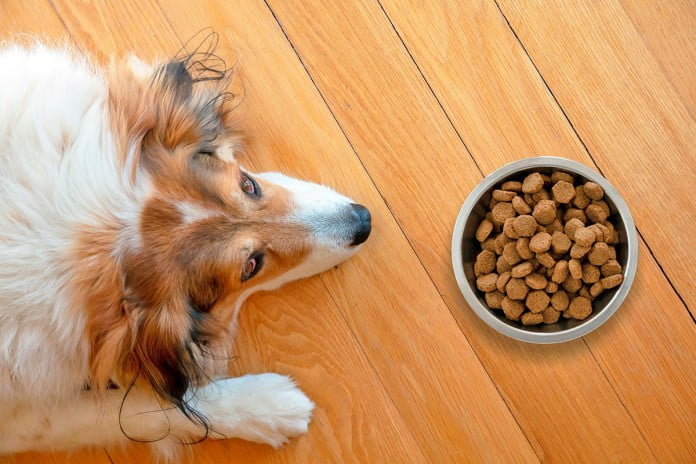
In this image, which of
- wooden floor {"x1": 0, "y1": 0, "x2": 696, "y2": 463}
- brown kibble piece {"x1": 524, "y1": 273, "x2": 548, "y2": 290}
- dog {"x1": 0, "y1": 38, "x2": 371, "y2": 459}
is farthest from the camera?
wooden floor {"x1": 0, "y1": 0, "x2": 696, "y2": 463}

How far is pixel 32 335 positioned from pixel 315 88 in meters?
0.93

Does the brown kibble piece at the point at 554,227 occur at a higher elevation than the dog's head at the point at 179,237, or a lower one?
lower

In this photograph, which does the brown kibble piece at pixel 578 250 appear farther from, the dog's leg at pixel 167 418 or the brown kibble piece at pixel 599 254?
the dog's leg at pixel 167 418

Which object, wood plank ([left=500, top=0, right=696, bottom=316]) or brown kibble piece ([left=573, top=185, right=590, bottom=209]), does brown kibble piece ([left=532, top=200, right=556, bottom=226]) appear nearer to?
brown kibble piece ([left=573, top=185, right=590, bottom=209])

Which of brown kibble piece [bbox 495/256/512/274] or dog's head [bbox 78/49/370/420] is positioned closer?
dog's head [bbox 78/49/370/420]

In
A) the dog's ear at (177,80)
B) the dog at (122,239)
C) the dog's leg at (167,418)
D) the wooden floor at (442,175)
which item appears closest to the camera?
the dog at (122,239)

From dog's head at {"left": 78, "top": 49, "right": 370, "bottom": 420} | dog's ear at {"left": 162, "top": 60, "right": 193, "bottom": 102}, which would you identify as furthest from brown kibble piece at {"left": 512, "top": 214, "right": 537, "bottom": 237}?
dog's ear at {"left": 162, "top": 60, "right": 193, "bottom": 102}

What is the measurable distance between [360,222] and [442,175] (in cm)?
32

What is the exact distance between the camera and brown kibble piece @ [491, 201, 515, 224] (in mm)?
1526

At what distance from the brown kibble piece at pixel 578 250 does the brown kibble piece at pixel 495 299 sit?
193 mm

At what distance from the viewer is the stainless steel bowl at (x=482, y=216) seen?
1486 millimetres

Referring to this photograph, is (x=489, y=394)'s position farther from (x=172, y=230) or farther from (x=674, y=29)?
(x=674, y=29)

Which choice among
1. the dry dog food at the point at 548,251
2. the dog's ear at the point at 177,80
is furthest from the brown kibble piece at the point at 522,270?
the dog's ear at the point at 177,80

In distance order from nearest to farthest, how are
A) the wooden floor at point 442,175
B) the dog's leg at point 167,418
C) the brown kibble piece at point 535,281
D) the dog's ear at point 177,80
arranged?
the dog's ear at point 177,80, the dog's leg at point 167,418, the brown kibble piece at point 535,281, the wooden floor at point 442,175
